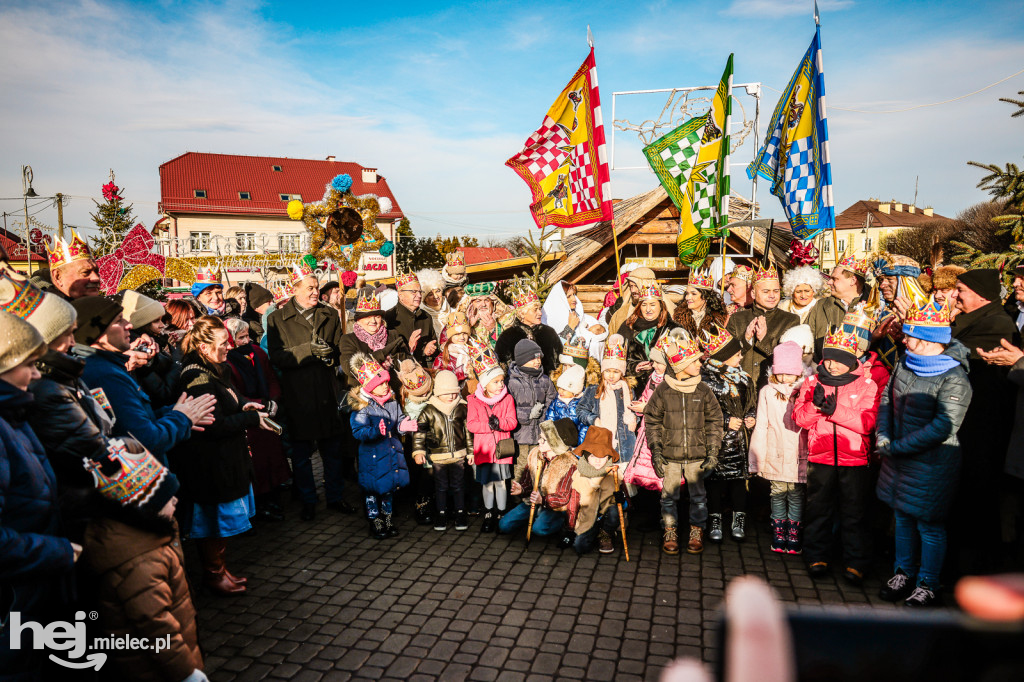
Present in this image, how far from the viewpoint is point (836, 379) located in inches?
176

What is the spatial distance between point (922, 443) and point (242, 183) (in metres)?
51.2

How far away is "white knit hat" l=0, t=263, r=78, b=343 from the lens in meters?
2.70

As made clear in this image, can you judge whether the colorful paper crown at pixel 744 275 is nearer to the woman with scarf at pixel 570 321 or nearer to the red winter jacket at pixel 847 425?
the woman with scarf at pixel 570 321

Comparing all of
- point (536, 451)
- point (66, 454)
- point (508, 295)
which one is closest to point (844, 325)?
point (536, 451)

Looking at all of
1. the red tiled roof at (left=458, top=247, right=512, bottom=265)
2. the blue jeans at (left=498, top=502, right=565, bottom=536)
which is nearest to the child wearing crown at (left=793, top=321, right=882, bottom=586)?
the blue jeans at (left=498, top=502, right=565, bottom=536)

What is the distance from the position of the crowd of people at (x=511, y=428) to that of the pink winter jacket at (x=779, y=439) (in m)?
0.02

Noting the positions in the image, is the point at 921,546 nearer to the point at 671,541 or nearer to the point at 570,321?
the point at 671,541

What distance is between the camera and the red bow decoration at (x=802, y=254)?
9.07m

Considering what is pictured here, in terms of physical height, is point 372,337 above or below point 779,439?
above

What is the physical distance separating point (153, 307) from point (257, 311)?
16.6 feet

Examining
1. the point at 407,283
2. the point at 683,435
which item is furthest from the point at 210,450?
the point at 683,435

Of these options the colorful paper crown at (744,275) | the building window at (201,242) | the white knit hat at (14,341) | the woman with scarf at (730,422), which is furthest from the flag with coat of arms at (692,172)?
the building window at (201,242)

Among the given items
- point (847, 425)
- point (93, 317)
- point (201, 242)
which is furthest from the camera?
point (201, 242)

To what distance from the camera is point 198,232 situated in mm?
43375
